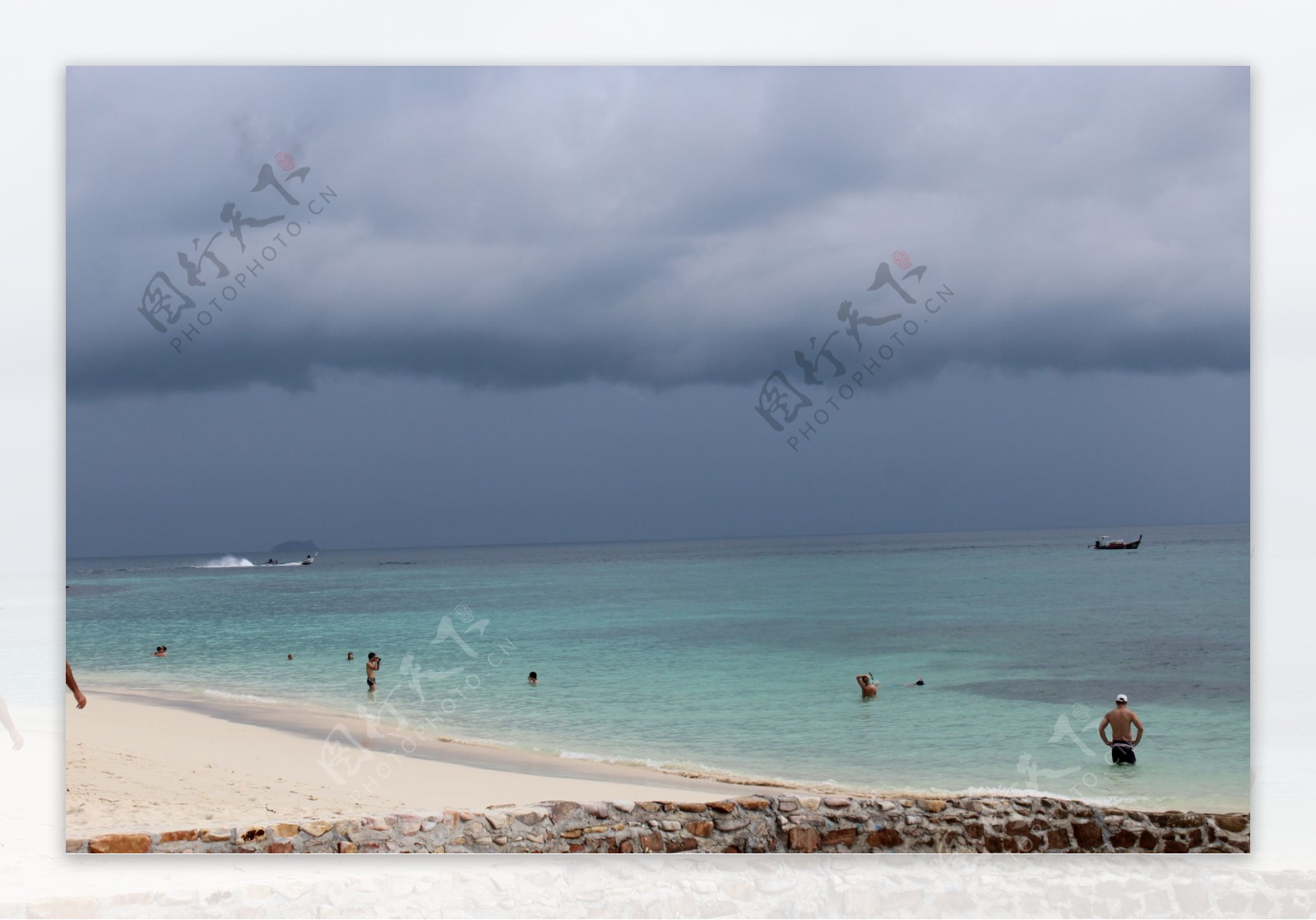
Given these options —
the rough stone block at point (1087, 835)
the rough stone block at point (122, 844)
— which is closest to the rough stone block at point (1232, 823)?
the rough stone block at point (1087, 835)

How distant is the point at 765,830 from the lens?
5.55 meters

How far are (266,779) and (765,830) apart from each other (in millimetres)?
4050

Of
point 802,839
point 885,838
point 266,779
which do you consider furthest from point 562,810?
point 266,779

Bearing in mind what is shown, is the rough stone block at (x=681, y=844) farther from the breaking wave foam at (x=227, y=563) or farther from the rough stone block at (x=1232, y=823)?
the breaking wave foam at (x=227, y=563)

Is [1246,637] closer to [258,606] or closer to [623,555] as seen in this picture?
[258,606]

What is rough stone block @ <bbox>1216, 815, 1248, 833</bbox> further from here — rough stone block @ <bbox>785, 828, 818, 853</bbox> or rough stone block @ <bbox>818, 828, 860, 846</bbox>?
rough stone block @ <bbox>785, 828, 818, 853</bbox>

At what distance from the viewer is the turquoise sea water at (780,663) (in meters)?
10.1

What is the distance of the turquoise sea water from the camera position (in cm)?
1014

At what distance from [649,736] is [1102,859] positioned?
611 cm

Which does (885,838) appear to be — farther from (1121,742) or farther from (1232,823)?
(1121,742)

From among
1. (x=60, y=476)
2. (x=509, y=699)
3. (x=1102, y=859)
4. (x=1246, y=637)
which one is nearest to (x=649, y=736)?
(x=509, y=699)

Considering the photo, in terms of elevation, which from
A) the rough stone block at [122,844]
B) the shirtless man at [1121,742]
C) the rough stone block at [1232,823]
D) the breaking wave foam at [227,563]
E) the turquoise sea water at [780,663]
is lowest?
the breaking wave foam at [227,563]

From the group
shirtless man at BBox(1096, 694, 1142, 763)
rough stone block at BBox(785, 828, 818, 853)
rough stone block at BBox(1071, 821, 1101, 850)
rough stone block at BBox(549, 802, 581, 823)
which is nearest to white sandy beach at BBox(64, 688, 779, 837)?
rough stone block at BBox(549, 802, 581, 823)

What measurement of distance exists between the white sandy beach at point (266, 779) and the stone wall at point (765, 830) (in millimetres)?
301
